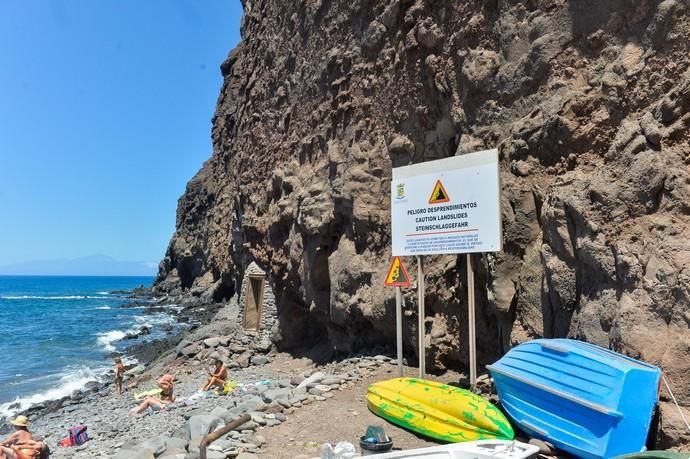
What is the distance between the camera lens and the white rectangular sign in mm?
7625

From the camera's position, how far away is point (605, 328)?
6.20 meters

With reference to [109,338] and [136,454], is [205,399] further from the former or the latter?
[109,338]

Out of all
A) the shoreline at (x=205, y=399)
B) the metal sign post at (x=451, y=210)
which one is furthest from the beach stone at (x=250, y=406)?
the metal sign post at (x=451, y=210)

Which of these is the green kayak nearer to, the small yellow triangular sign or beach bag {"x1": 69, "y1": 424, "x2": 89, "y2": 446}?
the small yellow triangular sign

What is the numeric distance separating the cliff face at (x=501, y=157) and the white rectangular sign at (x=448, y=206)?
2.75 feet

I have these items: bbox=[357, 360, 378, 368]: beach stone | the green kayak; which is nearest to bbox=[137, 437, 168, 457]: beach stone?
bbox=[357, 360, 378, 368]: beach stone

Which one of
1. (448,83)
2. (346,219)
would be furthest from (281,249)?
(448,83)

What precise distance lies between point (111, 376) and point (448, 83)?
59.5 feet

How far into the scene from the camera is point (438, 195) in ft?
27.0

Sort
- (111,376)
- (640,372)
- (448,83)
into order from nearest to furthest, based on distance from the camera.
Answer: (640,372) < (448,83) < (111,376)

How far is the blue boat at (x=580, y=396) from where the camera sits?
507cm

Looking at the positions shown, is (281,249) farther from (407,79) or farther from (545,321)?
(545,321)

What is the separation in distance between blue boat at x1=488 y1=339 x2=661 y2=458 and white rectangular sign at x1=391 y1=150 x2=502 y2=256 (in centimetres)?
190

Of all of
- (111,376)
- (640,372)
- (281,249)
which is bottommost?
(111,376)
